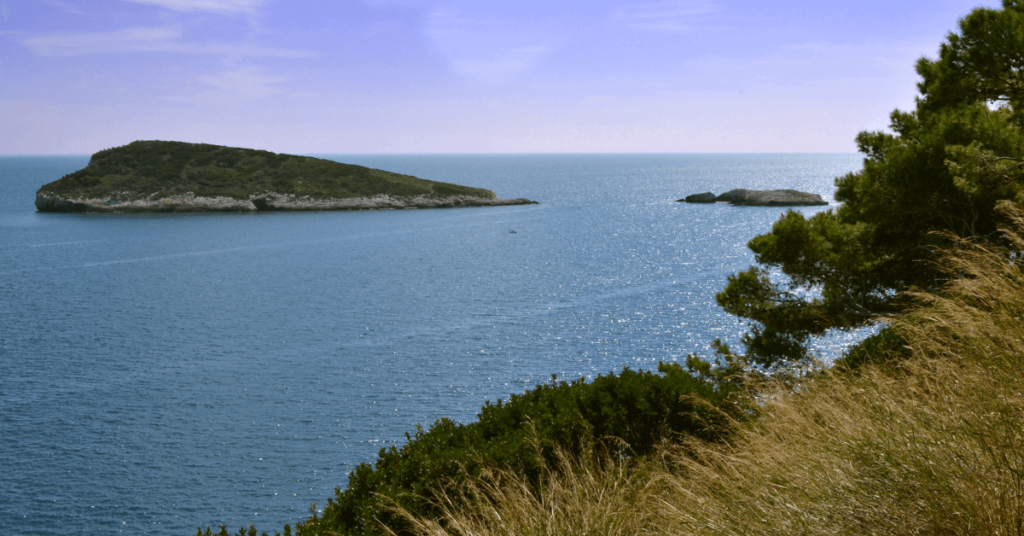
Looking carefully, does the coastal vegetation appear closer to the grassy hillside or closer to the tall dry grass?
the tall dry grass

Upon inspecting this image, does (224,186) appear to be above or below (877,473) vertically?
above

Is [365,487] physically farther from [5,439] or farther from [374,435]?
[5,439]

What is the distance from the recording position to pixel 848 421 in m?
6.29

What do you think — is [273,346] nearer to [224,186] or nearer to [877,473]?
[877,473]

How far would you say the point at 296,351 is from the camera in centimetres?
4475

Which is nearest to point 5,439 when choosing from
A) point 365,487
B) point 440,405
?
point 440,405

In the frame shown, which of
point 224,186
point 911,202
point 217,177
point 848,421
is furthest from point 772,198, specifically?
point 848,421

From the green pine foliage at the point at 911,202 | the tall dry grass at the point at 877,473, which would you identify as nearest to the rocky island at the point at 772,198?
the green pine foliage at the point at 911,202

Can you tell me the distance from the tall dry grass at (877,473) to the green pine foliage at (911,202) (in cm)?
870

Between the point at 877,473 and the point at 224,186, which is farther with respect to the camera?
the point at 224,186

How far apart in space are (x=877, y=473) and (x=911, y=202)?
14.2 metres

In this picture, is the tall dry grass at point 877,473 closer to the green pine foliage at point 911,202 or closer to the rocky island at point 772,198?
the green pine foliage at point 911,202

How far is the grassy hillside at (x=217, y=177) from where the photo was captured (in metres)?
140

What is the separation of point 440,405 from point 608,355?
12.9 metres
